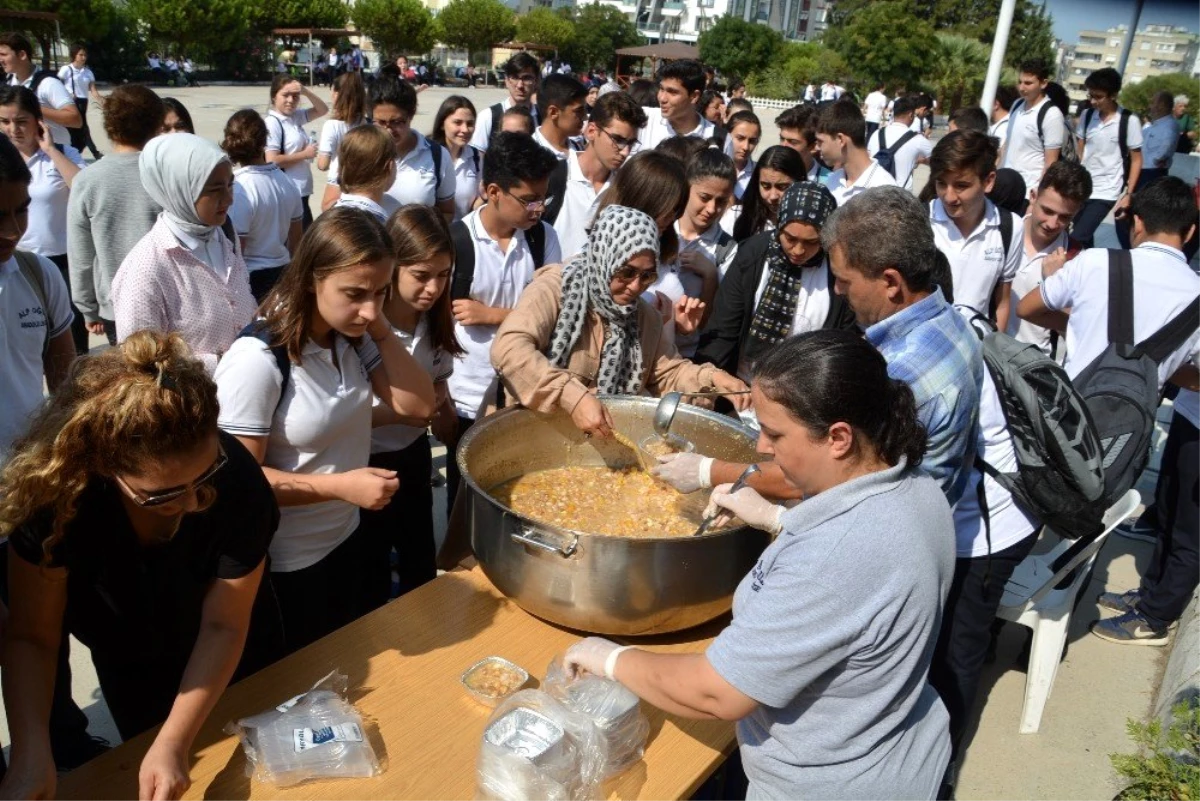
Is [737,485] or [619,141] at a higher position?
[619,141]

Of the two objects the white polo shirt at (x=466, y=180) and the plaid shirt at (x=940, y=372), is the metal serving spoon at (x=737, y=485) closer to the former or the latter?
the plaid shirt at (x=940, y=372)

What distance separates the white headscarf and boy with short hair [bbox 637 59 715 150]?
3692mm

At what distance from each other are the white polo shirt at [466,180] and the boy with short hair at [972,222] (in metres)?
2.91

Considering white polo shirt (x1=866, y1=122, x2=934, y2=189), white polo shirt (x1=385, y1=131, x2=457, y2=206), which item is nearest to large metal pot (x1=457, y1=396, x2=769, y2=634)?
white polo shirt (x1=385, y1=131, x2=457, y2=206)

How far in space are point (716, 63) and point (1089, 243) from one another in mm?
44311

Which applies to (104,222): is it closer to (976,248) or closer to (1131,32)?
Result: (976,248)

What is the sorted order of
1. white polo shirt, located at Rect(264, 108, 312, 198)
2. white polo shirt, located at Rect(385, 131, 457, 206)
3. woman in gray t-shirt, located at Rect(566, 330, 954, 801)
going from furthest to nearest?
white polo shirt, located at Rect(264, 108, 312, 198)
white polo shirt, located at Rect(385, 131, 457, 206)
woman in gray t-shirt, located at Rect(566, 330, 954, 801)

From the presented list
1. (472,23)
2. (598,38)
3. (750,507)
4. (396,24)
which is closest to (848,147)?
(750,507)

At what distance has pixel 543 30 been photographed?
57000mm

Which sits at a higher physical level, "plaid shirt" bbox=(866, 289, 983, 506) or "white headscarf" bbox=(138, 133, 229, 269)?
"white headscarf" bbox=(138, 133, 229, 269)

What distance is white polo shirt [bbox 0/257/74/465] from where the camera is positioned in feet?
7.59

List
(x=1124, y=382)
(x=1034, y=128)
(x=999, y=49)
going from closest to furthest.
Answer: (x=1124, y=382) → (x=1034, y=128) → (x=999, y=49)

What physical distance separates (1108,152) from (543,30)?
54.2 m

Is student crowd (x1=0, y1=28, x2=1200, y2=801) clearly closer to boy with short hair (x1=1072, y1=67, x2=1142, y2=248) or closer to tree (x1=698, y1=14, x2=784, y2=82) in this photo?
boy with short hair (x1=1072, y1=67, x2=1142, y2=248)
